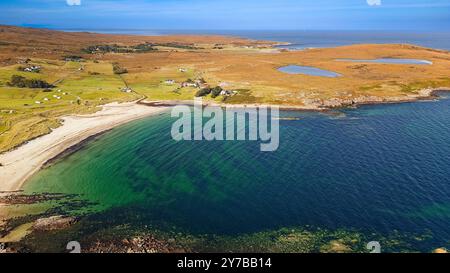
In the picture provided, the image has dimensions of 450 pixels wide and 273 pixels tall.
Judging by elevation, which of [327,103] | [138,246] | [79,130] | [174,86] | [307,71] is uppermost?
[307,71]

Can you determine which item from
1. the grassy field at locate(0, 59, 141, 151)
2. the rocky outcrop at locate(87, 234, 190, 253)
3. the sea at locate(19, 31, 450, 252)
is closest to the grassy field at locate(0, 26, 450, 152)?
the grassy field at locate(0, 59, 141, 151)

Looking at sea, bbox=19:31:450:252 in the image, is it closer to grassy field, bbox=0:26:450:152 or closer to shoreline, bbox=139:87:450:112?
shoreline, bbox=139:87:450:112

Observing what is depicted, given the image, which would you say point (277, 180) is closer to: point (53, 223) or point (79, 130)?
point (53, 223)

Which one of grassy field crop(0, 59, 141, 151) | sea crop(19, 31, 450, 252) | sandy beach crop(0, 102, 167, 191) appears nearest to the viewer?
sea crop(19, 31, 450, 252)

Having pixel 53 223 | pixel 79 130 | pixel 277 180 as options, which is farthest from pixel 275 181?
pixel 79 130

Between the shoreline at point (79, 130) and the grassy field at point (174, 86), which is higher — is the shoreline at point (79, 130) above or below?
below

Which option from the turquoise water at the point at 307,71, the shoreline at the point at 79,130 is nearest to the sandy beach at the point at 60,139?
the shoreline at the point at 79,130

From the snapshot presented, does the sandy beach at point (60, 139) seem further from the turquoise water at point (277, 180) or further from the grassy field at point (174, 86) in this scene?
the turquoise water at point (277, 180)
